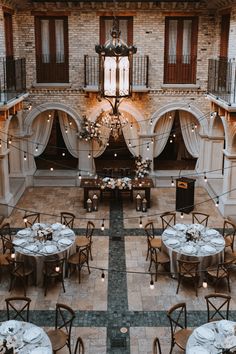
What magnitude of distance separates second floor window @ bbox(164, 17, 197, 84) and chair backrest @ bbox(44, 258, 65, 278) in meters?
9.25

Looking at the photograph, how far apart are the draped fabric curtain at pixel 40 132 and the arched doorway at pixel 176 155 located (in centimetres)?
481

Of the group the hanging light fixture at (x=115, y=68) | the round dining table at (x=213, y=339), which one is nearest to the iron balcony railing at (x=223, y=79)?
the hanging light fixture at (x=115, y=68)

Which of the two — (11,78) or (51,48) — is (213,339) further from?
(51,48)

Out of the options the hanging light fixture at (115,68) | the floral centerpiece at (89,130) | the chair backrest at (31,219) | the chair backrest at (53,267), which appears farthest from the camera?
the floral centerpiece at (89,130)

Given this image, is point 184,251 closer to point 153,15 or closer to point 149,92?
point 149,92

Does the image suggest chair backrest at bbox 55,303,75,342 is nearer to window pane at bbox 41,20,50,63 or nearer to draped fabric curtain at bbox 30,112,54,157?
draped fabric curtain at bbox 30,112,54,157

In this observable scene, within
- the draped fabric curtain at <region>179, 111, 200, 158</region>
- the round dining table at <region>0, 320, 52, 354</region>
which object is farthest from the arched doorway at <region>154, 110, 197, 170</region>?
the round dining table at <region>0, 320, 52, 354</region>

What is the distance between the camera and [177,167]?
20.3m

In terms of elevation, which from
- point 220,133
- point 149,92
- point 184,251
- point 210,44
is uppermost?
point 210,44

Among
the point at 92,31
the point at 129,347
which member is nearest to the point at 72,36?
the point at 92,31

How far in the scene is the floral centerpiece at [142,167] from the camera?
17.4 m

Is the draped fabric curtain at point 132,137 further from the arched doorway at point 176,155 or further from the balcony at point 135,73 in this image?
the arched doorway at point 176,155

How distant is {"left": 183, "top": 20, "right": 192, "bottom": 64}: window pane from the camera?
17516 mm

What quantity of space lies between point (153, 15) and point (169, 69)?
1.99m
